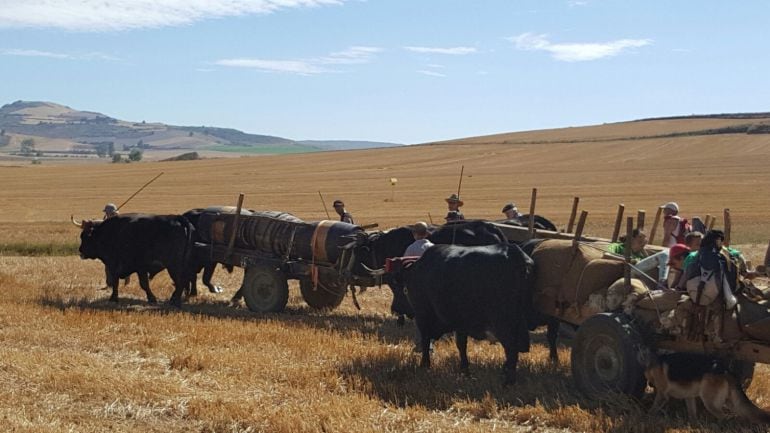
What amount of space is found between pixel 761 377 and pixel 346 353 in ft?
15.6

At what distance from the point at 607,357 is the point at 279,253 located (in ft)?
25.9

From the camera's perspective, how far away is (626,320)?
8844mm

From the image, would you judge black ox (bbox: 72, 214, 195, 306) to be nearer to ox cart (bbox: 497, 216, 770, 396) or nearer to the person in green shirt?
ox cart (bbox: 497, 216, 770, 396)

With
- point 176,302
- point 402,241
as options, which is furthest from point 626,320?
point 176,302

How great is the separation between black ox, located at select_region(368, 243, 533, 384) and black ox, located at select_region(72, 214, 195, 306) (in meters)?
6.41

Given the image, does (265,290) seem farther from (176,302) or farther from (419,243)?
(419,243)

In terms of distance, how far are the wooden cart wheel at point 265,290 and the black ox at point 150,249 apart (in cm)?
124

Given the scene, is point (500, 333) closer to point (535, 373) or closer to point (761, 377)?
point (535, 373)

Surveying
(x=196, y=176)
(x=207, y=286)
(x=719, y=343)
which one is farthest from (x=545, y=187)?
(x=719, y=343)

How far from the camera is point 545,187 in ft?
176

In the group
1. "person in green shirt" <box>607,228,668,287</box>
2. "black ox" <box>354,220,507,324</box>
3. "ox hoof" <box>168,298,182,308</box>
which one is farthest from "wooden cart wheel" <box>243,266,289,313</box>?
"person in green shirt" <box>607,228,668,287</box>

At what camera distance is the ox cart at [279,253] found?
48.9 ft

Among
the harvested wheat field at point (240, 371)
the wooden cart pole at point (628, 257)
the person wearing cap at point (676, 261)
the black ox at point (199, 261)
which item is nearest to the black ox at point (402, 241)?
the harvested wheat field at point (240, 371)

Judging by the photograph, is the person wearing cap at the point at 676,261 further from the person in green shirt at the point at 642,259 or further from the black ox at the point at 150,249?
the black ox at the point at 150,249
